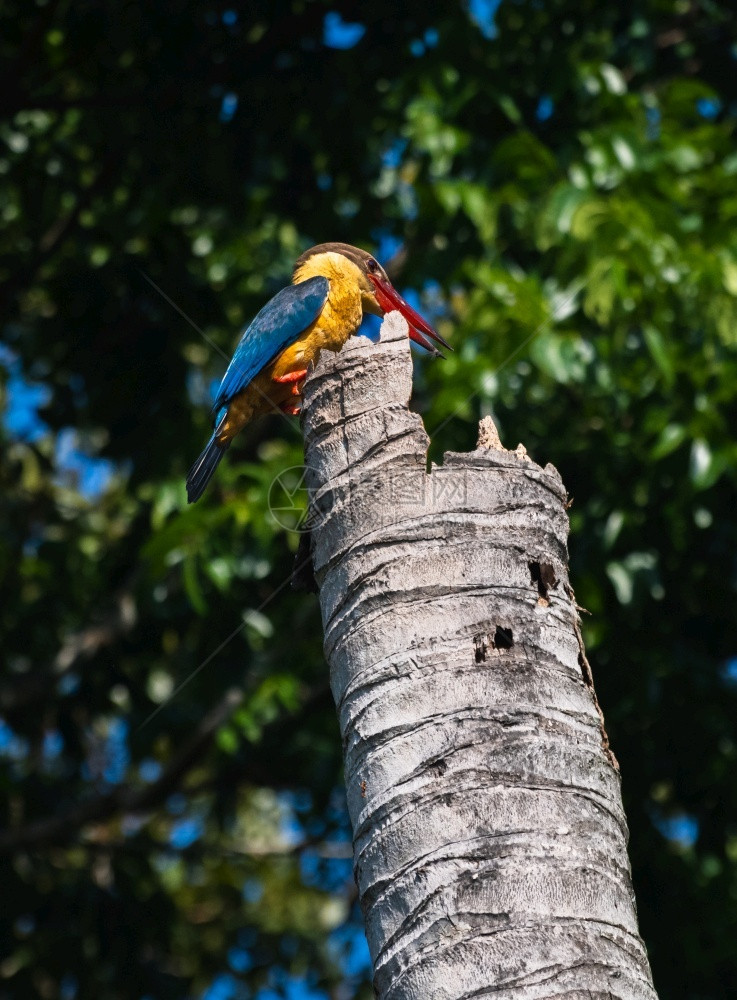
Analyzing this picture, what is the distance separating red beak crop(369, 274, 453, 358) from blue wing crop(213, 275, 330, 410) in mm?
315

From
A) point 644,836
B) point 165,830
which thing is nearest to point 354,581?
point 644,836

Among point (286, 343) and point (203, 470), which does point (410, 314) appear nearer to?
point (286, 343)

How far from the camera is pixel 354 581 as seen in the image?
7.70 ft

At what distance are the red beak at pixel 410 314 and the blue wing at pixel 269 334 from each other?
1.03ft

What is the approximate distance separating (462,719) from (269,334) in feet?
9.14

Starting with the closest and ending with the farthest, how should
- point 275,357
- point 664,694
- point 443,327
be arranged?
point 275,357 → point 664,694 → point 443,327

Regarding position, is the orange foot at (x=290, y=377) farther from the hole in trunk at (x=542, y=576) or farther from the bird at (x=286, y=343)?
the hole in trunk at (x=542, y=576)

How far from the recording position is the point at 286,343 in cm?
473

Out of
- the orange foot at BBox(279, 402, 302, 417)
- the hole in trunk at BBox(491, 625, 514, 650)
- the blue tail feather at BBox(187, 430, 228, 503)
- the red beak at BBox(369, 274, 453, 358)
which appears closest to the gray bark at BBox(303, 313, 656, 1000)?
the hole in trunk at BBox(491, 625, 514, 650)

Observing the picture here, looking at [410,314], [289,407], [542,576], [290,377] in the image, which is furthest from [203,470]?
[542,576]

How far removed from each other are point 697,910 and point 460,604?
3.62 metres

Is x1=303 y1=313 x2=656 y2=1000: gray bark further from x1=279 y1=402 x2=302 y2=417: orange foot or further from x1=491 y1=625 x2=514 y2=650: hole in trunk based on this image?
x1=279 y1=402 x2=302 y2=417: orange foot

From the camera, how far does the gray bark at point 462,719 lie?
6.54 ft

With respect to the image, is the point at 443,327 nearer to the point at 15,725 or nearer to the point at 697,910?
the point at 15,725
